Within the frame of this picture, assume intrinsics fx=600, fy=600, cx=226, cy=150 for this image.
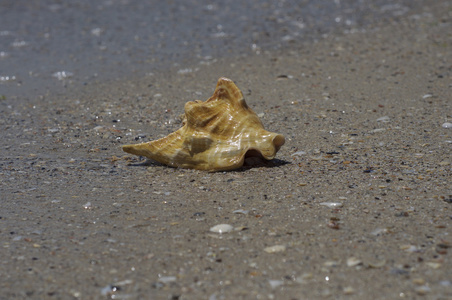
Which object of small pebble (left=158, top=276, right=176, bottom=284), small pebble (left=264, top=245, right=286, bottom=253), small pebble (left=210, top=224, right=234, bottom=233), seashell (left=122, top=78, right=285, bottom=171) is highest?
seashell (left=122, top=78, right=285, bottom=171)

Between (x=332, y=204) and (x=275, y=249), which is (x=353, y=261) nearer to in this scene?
(x=275, y=249)

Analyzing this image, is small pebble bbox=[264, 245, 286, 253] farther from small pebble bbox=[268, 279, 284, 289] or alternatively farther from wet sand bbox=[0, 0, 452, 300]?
small pebble bbox=[268, 279, 284, 289]

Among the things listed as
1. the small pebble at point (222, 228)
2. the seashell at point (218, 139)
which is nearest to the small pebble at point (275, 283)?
the small pebble at point (222, 228)

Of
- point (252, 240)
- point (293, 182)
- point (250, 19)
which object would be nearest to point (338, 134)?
point (293, 182)

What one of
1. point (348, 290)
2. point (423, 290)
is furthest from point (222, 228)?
point (423, 290)

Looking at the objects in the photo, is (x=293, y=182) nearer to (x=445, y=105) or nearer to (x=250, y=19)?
(x=445, y=105)

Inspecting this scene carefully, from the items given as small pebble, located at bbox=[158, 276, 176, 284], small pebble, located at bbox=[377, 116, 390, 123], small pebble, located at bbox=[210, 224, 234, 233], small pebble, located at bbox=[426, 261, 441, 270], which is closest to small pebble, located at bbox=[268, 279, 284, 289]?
small pebble, located at bbox=[158, 276, 176, 284]
